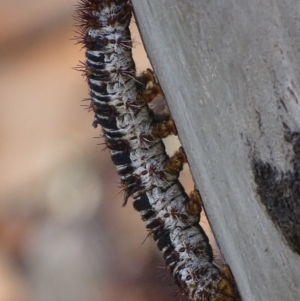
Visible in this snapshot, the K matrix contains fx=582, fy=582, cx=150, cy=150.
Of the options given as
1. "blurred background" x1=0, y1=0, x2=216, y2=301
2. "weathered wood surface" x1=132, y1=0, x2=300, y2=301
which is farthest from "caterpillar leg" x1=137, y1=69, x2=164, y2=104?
"blurred background" x1=0, y1=0, x2=216, y2=301

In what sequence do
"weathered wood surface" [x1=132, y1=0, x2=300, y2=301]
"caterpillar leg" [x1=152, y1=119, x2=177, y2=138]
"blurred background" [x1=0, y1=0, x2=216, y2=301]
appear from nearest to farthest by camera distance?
"weathered wood surface" [x1=132, y1=0, x2=300, y2=301] < "caterpillar leg" [x1=152, y1=119, x2=177, y2=138] < "blurred background" [x1=0, y1=0, x2=216, y2=301]

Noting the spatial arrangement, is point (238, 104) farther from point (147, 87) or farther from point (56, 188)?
point (56, 188)

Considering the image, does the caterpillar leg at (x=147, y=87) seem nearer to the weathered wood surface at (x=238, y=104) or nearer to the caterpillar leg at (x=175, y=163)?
the caterpillar leg at (x=175, y=163)

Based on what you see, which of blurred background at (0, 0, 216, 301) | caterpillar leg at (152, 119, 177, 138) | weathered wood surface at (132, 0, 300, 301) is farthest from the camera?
blurred background at (0, 0, 216, 301)

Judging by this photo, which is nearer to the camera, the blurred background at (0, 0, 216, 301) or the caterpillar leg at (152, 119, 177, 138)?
the caterpillar leg at (152, 119, 177, 138)

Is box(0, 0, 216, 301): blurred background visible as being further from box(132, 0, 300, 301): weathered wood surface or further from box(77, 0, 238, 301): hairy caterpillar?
A: box(132, 0, 300, 301): weathered wood surface

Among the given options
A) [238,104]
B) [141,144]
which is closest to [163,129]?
[141,144]
